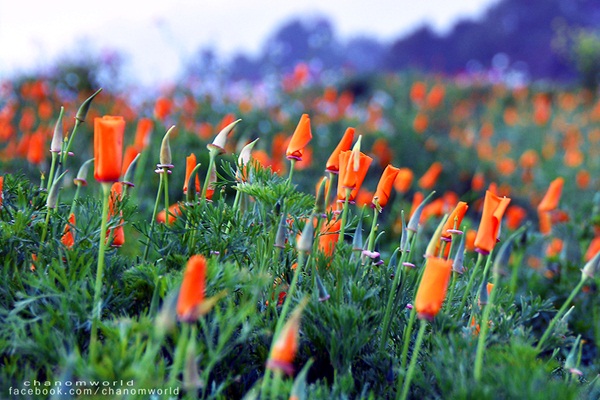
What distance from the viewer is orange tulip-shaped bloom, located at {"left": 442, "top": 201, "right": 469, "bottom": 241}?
4.81 ft

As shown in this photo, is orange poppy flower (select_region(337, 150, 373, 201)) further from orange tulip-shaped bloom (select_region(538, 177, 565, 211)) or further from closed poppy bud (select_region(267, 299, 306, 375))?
orange tulip-shaped bloom (select_region(538, 177, 565, 211))

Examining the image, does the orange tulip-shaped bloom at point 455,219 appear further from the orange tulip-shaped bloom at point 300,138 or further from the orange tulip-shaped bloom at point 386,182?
the orange tulip-shaped bloom at point 300,138

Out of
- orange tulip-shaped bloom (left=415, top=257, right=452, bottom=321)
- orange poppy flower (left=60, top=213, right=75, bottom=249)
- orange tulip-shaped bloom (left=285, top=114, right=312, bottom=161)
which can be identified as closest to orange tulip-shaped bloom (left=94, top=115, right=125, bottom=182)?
orange poppy flower (left=60, top=213, right=75, bottom=249)

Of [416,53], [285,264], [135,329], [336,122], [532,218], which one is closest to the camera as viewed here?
[135,329]

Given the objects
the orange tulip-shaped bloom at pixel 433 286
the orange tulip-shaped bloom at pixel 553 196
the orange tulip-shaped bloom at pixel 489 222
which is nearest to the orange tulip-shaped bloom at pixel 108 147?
the orange tulip-shaped bloom at pixel 433 286

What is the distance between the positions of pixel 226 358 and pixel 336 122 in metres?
5.53

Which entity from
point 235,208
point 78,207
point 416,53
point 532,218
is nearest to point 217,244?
point 235,208

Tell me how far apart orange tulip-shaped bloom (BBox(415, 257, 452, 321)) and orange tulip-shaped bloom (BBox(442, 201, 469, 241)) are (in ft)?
1.24

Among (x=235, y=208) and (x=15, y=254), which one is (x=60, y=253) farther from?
(x=235, y=208)

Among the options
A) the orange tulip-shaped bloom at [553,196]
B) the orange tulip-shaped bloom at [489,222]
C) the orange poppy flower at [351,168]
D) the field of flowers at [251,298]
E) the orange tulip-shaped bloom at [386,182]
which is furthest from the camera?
the orange tulip-shaped bloom at [553,196]

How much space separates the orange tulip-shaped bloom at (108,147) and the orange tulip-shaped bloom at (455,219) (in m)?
0.78

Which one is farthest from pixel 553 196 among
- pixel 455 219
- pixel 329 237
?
pixel 329 237

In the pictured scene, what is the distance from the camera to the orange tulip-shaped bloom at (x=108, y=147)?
113 cm

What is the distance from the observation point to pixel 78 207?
5.05ft
